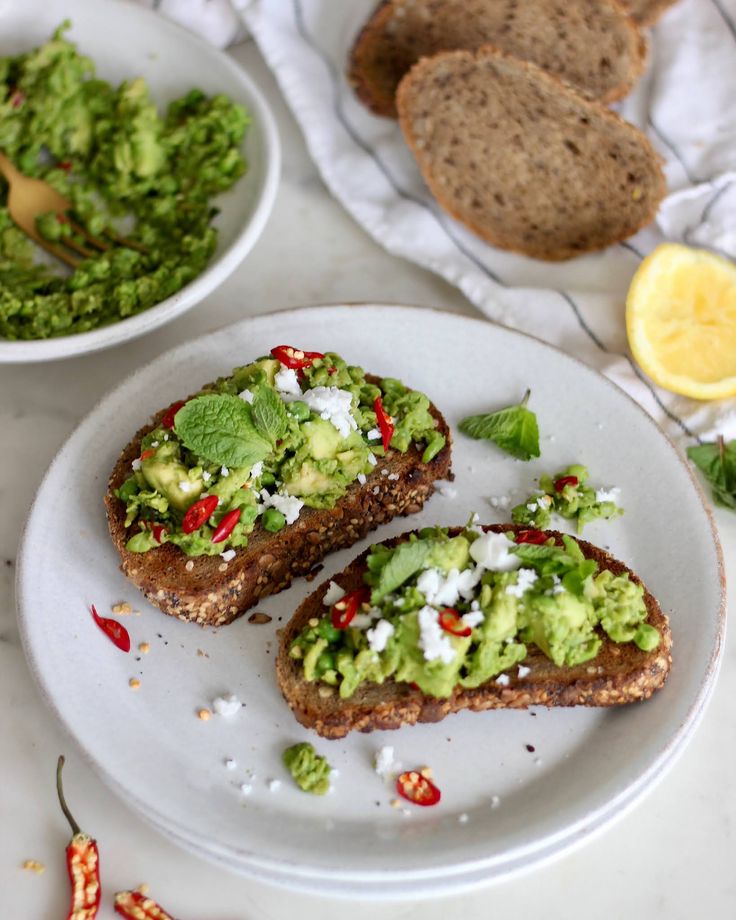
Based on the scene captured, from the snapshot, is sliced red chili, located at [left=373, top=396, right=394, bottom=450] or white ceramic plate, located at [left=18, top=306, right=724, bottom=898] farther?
sliced red chili, located at [left=373, top=396, right=394, bottom=450]

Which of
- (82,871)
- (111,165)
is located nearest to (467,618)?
(82,871)

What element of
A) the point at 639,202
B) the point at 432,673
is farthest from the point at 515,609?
the point at 639,202

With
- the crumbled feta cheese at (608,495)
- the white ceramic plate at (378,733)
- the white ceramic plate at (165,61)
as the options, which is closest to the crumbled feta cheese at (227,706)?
the white ceramic plate at (378,733)

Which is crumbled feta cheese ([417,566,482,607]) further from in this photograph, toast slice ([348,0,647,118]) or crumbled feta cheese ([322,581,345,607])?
toast slice ([348,0,647,118])

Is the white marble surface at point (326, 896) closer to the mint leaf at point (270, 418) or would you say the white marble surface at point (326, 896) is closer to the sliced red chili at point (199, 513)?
the sliced red chili at point (199, 513)

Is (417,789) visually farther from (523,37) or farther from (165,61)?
(165,61)

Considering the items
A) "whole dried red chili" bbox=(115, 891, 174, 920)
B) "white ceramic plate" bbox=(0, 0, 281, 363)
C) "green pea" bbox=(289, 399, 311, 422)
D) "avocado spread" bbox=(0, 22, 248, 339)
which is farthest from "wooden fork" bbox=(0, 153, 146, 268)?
"whole dried red chili" bbox=(115, 891, 174, 920)
